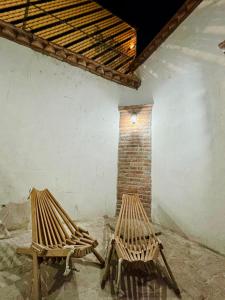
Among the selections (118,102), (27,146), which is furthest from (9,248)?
(118,102)

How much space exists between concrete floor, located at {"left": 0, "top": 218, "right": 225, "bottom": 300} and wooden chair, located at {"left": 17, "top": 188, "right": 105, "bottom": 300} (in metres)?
0.17

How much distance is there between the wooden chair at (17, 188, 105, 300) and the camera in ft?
6.34

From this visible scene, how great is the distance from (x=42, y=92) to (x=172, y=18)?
9.53 feet

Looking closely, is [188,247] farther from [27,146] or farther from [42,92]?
[42,92]

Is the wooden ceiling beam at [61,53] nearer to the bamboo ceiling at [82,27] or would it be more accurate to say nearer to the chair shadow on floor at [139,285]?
the bamboo ceiling at [82,27]

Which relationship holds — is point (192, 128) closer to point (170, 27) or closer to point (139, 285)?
point (170, 27)

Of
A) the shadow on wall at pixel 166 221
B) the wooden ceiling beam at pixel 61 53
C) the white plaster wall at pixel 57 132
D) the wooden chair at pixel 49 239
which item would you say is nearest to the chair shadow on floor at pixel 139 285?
the wooden chair at pixel 49 239

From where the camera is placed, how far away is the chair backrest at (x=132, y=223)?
2.71 m

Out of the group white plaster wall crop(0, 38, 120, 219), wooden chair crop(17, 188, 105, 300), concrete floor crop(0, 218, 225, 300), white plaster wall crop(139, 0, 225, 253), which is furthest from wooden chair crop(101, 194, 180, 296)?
white plaster wall crop(0, 38, 120, 219)

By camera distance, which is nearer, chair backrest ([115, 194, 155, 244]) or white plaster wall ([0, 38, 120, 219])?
chair backrest ([115, 194, 155, 244])

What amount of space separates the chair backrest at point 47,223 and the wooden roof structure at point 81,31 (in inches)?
111

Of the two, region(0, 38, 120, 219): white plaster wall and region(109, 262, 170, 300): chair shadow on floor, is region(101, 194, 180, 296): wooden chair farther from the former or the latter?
region(0, 38, 120, 219): white plaster wall

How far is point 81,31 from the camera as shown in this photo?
15.2 feet

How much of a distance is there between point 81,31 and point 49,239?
4.34 metres
